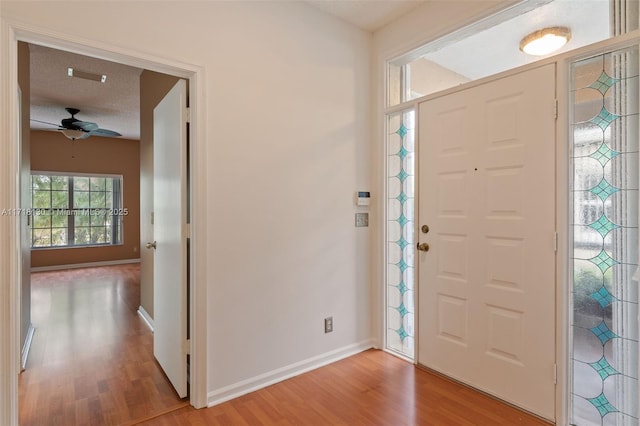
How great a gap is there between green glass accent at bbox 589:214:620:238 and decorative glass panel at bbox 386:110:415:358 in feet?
4.03

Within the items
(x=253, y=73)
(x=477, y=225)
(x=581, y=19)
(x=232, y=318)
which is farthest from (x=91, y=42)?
(x=581, y=19)

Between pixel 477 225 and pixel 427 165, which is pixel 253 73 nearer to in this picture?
pixel 427 165

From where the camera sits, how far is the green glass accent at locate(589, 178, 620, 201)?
5.82ft

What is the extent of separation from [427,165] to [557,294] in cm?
120

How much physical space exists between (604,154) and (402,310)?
181cm

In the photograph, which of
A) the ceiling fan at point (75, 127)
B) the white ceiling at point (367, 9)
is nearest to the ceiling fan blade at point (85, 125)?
the ceiling fan at point (75, 127)

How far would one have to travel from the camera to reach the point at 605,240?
5.90 feet

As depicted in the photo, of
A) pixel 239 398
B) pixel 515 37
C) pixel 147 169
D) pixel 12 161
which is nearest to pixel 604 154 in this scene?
pixel 515 37

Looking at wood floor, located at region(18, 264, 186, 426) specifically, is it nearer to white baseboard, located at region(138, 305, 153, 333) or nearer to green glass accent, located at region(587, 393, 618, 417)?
white baseboard, located at region(138, 305, 153, 333)

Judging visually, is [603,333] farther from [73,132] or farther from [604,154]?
[73,132]

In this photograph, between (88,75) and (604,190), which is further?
(88,75)

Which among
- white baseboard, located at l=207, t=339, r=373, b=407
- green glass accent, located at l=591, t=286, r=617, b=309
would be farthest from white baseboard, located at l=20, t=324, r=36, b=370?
green glass accent, located at l=591, t=286, r=617, b=309

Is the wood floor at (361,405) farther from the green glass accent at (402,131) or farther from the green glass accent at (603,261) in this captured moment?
the green glass accent at (402,131)

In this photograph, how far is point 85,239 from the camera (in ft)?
24.6
